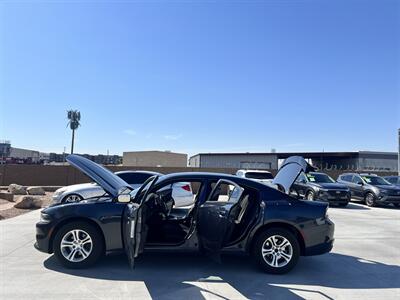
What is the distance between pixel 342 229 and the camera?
1062 centimetres

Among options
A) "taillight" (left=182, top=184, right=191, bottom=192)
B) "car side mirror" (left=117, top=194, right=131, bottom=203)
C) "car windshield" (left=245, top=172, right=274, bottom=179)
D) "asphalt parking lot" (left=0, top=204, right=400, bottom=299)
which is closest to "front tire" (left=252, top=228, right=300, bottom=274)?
"asphalt parking lot" (left=0, top=204, right=400, bottom=299)

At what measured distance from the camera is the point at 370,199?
18703 mm

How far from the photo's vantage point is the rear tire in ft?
60.7

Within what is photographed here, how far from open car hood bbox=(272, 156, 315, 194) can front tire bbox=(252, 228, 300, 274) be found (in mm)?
1168

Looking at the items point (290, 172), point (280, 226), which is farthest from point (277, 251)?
point (290, 172)

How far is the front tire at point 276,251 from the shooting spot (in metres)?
5.92

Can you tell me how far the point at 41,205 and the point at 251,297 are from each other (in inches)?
472

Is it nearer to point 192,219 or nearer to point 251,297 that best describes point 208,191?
point 192,219

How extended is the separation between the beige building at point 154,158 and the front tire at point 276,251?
52.7 metres

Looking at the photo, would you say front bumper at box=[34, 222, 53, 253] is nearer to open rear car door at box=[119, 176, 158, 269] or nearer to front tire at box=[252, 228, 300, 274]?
open rear car door at box=[119, 176, 158, 269]

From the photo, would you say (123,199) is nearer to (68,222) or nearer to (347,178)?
(68,222)

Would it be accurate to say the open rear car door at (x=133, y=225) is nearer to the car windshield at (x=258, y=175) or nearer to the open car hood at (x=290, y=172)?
the open car hood at (x=290, y=172)

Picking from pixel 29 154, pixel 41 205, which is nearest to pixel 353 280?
pixel 41 205

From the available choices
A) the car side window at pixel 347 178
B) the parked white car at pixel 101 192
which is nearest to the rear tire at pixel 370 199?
the car side window at pixel 347 178
